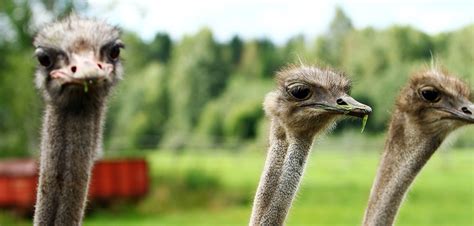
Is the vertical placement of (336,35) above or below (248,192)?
below

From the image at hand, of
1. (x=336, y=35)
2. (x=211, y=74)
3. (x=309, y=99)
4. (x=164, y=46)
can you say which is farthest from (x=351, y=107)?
(x=164, y=46)

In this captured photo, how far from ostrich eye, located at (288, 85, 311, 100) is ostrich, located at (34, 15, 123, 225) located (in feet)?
2.38

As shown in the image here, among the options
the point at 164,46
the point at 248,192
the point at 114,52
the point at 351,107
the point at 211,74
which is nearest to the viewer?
the point at 351,107

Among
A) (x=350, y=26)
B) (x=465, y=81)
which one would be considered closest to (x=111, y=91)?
(x=465, y=81)

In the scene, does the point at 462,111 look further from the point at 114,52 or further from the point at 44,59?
the point at 44,59

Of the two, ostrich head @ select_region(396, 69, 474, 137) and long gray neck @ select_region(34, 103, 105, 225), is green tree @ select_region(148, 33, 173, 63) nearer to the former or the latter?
ostrich head @ select_region(396, 69, 474, 137)

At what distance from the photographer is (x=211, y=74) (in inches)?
606

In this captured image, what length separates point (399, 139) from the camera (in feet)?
14.1

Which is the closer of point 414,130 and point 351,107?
point 351,107

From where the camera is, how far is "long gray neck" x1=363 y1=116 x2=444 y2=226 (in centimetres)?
409

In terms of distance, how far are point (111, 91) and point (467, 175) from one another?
57.0ft

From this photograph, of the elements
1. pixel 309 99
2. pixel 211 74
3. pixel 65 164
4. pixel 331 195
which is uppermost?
pixel 331 195

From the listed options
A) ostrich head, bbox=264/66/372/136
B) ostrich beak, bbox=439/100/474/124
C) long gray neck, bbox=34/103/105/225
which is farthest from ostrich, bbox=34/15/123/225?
ostrich beak, bbox=439/100/474/124

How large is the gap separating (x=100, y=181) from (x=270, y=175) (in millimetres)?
17443
